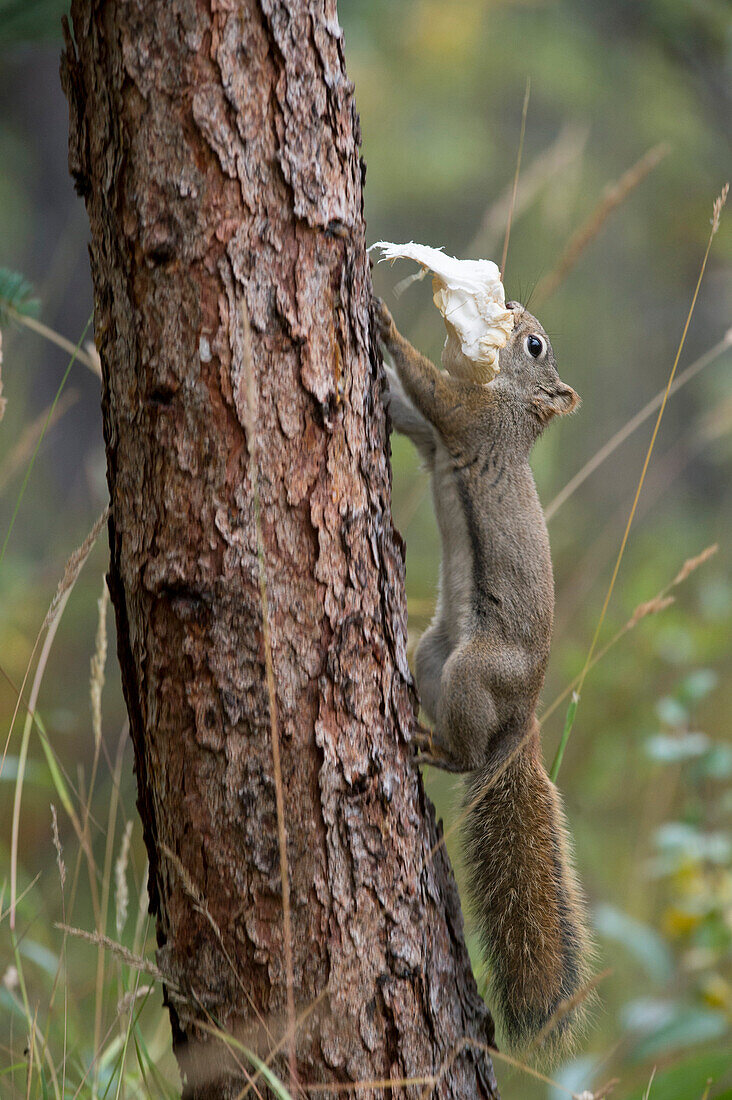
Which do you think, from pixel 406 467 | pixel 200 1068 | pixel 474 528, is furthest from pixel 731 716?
pixel 200 1068

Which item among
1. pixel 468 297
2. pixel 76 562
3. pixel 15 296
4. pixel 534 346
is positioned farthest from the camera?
pixel 534 346

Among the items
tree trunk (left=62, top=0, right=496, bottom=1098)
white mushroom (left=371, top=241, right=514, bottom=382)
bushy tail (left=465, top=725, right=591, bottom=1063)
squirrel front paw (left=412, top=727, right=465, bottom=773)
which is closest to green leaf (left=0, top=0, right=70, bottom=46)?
tree trunk (left=62, top=0, right=496, bottom=1098)

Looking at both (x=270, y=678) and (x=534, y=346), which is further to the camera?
(x=534, y=346)

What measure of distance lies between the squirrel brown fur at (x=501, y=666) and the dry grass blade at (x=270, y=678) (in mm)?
384

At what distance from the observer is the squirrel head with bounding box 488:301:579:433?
197 centimetres

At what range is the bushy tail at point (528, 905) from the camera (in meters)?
1.49

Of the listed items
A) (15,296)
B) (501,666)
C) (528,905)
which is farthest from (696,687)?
(15,296)

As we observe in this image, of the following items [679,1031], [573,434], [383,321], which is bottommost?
[679,1031]

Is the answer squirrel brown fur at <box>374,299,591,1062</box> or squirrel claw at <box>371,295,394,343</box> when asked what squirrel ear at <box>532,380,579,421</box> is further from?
squirrel claw at <box>371,295,394,343</box>

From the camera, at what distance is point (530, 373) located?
6.60 feet

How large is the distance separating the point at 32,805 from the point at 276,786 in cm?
280

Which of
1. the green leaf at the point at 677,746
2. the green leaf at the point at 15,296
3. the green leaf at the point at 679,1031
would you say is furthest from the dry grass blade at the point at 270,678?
the green leaf at the point at 677,746

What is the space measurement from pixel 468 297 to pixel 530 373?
56 centimetres

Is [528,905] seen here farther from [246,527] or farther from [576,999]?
[246,527]
